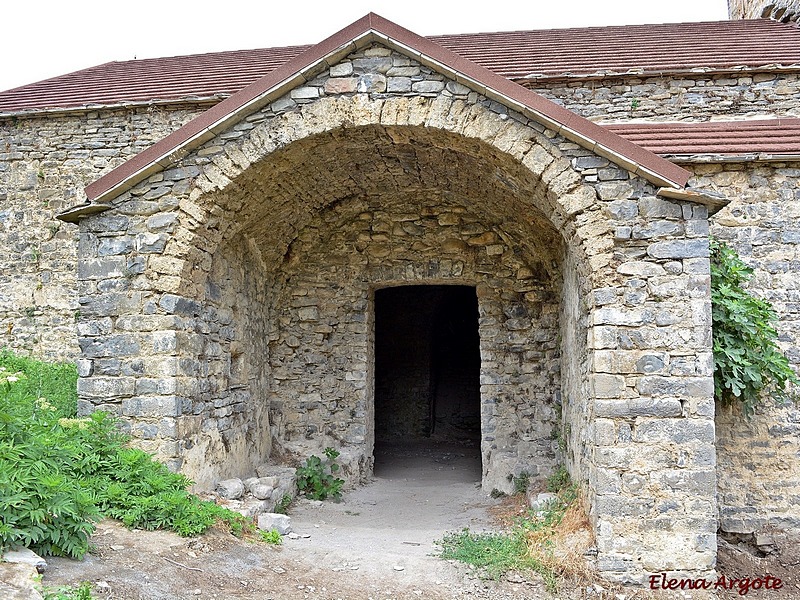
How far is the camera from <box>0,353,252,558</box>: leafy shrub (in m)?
3.53

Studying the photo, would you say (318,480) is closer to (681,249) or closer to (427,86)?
(427,86)

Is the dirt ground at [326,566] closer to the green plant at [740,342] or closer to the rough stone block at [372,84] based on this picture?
the green plant at [740,342]

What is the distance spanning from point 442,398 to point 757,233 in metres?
7.44

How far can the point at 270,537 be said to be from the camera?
5.29 metres

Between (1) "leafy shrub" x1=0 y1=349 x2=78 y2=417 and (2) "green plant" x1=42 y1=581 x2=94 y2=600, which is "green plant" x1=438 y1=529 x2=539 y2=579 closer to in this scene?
(2) "green plant" x1=42 y1=581 x2=94 y2=600

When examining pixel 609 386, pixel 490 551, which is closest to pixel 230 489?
pixel 490 551

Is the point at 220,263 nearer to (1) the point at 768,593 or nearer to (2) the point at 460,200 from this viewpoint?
(2) the point at 460,200

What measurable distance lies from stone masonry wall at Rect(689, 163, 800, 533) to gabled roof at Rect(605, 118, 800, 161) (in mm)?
134

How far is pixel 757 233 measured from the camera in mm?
5926

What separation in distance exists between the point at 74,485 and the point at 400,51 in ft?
12.5

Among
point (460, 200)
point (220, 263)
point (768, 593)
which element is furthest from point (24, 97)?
point (768, 593)

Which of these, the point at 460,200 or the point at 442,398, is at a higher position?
the point at 460,200

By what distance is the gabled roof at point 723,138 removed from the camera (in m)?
5.96

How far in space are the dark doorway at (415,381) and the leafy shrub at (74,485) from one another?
21.8 feet
